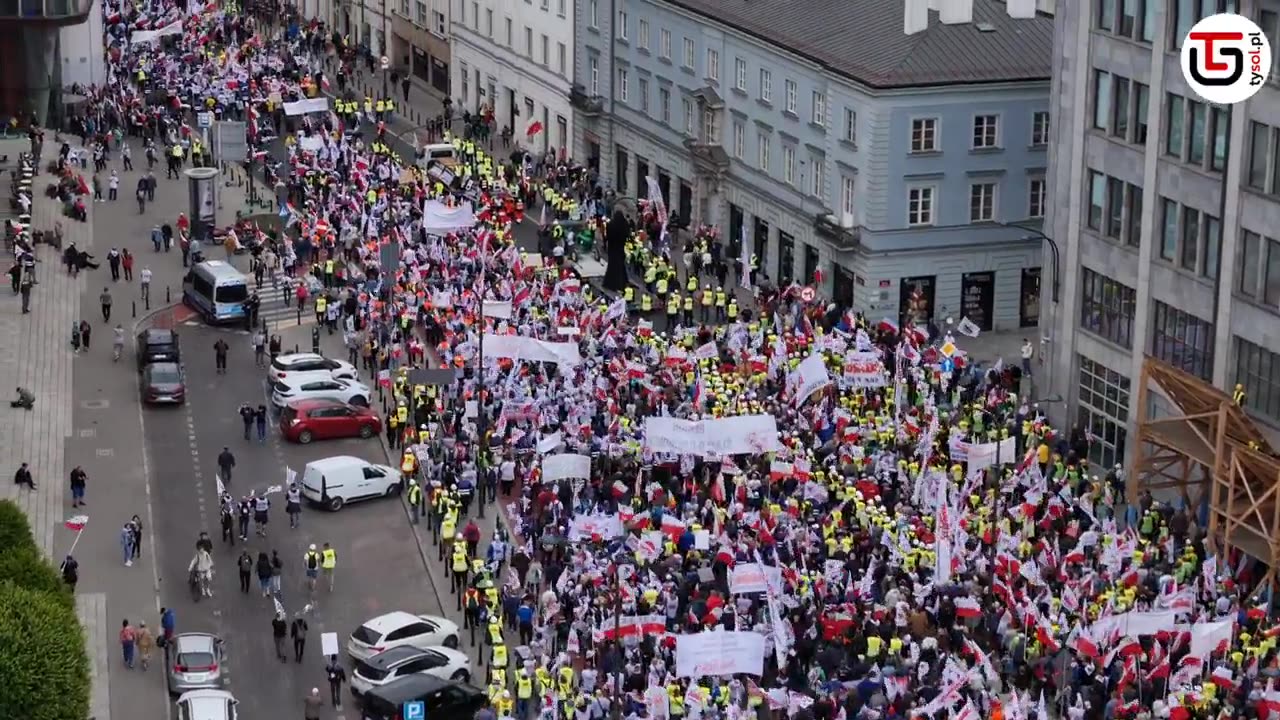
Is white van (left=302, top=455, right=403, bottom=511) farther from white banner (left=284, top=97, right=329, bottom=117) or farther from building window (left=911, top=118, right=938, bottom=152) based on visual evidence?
white banner (left=284, top=97, right=329, bottom=117)

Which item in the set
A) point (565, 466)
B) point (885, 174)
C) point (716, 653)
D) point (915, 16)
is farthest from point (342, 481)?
point (915, 16)

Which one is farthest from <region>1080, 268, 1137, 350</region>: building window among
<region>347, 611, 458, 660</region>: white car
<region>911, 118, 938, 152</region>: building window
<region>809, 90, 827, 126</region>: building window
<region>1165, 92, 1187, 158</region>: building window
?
<region>347, 611, 458, 660</region>: white car

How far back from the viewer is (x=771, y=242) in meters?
108

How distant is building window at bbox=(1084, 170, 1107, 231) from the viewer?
84688 millimetres

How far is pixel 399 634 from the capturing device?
68.8 meters

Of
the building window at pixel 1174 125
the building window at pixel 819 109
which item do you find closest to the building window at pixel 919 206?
the building window at pixel 819 109

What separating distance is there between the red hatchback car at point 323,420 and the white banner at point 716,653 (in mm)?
27947

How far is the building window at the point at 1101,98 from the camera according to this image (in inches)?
3300

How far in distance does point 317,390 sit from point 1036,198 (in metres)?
30.5

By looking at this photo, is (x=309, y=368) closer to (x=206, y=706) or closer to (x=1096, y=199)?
(x=1096, y=199)

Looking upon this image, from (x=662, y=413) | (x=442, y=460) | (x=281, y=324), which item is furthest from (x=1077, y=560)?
(x=281, y=324)

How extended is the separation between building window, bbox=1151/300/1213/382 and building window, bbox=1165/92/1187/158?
495 centimetres

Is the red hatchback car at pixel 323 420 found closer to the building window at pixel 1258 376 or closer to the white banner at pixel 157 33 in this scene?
the building window at pixel 1258 376

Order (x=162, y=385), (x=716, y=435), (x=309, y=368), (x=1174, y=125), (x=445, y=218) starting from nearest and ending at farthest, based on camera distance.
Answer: (x=716, y=435) < (x=1174, y=125) < (x=162, y=385) < (x=309, y=368) < (x=445, y=218)
